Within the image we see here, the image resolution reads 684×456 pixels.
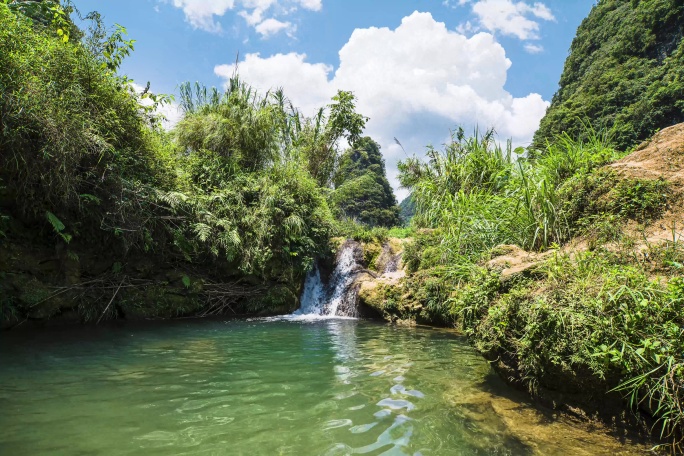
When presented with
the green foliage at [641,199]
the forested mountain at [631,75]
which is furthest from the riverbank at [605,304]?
the forested mountain at [631,75]

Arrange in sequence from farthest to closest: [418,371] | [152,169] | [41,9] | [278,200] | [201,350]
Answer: [278,200]
[152,169]
[41,9]
[201,350]
[418,371]

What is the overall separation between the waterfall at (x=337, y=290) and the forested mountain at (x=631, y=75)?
906 inches

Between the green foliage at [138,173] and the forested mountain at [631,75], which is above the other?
the forested mountain at [631,75]

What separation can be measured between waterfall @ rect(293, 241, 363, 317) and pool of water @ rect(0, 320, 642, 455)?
225 inches

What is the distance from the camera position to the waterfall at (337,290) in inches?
476

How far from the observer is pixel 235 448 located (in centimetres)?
272

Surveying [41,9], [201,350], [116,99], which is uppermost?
[41,9]

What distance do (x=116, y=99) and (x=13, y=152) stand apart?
2.87 m

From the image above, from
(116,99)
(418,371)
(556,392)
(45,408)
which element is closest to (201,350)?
(45,408)

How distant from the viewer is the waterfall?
12.1 m

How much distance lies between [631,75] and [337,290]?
39.0 meters

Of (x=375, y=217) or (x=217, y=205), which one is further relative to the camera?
(x=375, y=217)

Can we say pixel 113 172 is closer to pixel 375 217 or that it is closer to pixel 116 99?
pixel 116 99

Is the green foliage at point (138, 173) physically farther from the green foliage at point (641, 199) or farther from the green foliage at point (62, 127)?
the green foliage at point (641, 199)
